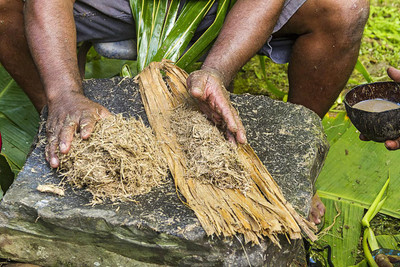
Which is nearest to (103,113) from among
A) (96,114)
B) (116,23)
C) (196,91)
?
(96,114)

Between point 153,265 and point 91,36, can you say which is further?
point 91,36

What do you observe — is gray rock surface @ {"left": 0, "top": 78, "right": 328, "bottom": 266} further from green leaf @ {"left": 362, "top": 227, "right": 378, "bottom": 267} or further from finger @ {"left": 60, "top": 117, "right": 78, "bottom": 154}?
green leaf @ {"left": 362, "top": 227, "right": 378, "bottom": 267}

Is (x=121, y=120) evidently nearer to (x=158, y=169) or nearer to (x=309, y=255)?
(x=158, y=169)

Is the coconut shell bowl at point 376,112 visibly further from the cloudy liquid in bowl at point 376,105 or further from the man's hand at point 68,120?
the man's hand at point 68,120

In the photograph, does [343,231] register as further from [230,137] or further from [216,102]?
[216,102]

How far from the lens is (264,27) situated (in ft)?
7.43

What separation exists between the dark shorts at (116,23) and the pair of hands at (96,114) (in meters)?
0.67

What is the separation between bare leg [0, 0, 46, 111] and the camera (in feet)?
8.12

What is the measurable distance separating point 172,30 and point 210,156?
0.95 meters

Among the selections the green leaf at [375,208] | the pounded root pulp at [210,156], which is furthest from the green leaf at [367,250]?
the pounded root pulp at [210,156]

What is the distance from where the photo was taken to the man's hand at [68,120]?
186 centimetres

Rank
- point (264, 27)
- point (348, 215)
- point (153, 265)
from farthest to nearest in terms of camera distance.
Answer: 1. point (348, 215)
2. point (264, 27)
3. point (153, 265)

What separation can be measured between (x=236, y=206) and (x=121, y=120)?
55cm

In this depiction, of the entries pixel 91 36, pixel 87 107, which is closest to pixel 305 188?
pixel 87 107
